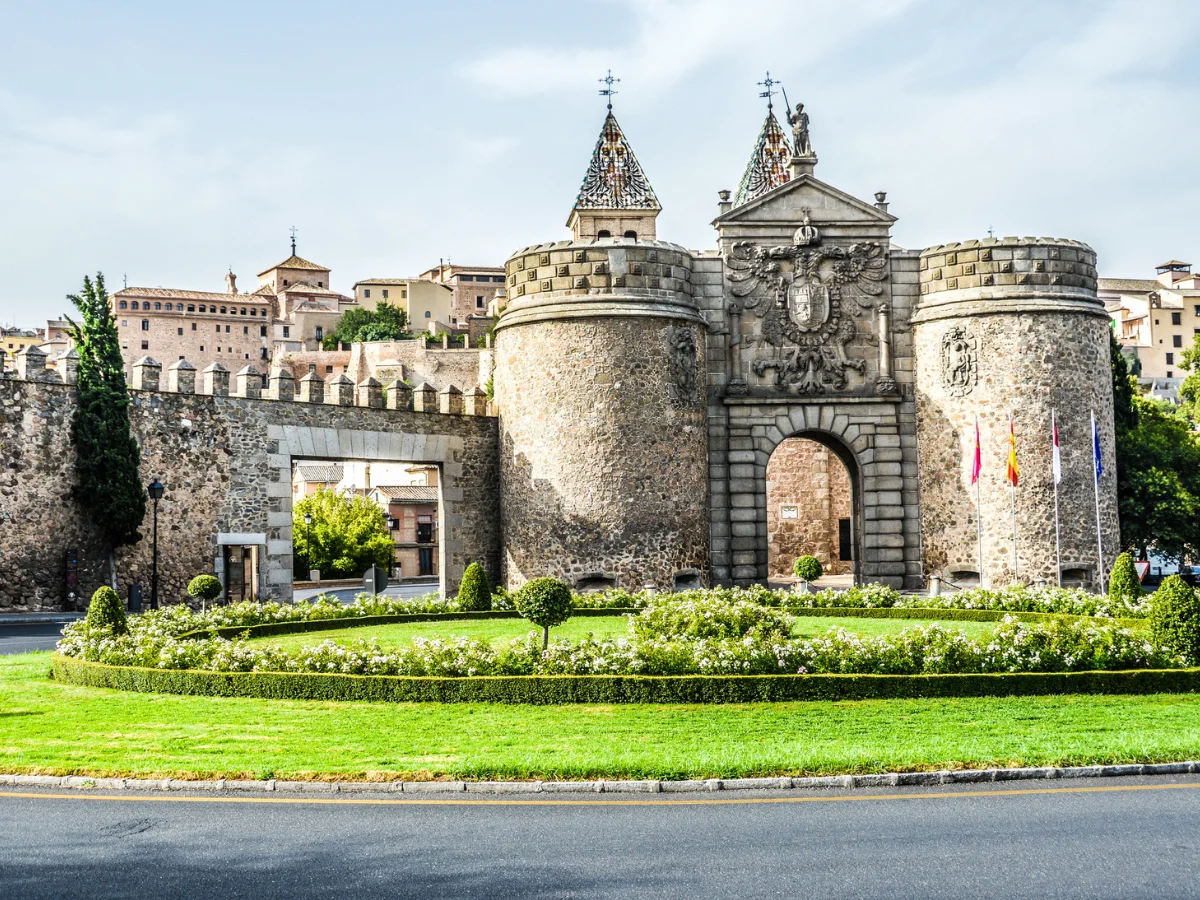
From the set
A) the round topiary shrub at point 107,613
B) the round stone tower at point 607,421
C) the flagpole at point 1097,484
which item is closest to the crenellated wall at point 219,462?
the round stone tower at point 607,421

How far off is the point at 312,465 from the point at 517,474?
44282 mm

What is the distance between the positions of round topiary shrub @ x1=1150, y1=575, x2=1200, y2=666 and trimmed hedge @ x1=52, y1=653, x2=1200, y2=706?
0.62 m

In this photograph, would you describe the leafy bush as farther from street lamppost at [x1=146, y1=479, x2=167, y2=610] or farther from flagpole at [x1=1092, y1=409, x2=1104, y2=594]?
flagpole at [x1=1092, y1=409, x2=1104, y2=594]

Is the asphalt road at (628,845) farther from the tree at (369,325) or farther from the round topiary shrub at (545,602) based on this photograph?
the tree at (369,325)

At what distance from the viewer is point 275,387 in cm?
2828

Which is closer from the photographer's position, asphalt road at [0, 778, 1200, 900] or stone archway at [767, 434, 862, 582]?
asphalt road at [0, 778, 1200, 900]

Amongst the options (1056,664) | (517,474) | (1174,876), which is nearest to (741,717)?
(1056,664)

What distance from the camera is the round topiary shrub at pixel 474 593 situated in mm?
24312

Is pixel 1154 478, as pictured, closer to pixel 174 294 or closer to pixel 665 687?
pixel 665 687

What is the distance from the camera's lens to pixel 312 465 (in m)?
71.0

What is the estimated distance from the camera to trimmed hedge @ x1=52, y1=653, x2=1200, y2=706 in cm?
1312

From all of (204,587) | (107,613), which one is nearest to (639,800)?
(107,613)

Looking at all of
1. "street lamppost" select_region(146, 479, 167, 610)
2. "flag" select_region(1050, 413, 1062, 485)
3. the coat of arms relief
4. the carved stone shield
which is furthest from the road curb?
the carved stone shield

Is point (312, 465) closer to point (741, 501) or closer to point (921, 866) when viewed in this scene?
point (741, 501)
